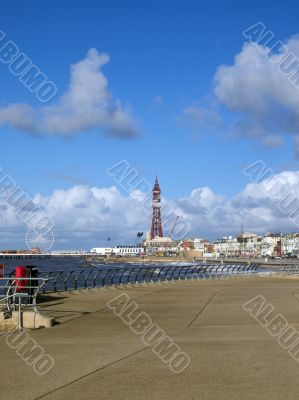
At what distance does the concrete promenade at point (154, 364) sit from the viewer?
25.7 ft

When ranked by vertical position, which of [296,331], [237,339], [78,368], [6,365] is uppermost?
[296,331]

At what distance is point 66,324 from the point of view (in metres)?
15.5

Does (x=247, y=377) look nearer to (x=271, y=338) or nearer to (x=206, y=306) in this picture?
(x=271, y=338)

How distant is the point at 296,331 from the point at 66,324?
570cm

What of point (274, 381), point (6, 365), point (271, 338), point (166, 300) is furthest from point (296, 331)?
point (166, 300)

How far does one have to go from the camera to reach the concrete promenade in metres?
7.83

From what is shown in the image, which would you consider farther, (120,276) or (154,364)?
(120,276)

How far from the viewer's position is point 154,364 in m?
9.69

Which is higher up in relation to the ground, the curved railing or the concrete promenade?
the curved railing

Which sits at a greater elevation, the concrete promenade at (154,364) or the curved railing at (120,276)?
the curved railing at (120,276)

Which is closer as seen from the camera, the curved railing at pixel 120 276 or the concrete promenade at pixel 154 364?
the concrete promenade at pixel 154 364

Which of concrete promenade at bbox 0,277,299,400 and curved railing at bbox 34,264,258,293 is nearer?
concrete promenade at bbox 0,277,299,400

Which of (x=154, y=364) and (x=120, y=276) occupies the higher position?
(x=120, y=276)

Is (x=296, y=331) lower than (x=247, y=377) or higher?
higher
